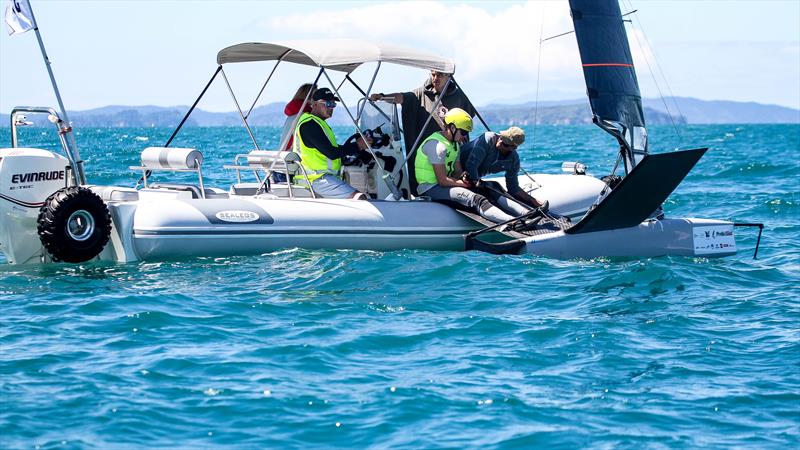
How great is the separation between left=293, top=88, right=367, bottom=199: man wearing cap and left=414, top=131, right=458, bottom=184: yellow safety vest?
0.63 meters

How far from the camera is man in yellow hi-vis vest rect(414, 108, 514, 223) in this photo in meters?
10.7

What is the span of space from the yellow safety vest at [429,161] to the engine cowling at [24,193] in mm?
3589

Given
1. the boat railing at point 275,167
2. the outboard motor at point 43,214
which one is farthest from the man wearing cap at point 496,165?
the outboard motor at point 43,214

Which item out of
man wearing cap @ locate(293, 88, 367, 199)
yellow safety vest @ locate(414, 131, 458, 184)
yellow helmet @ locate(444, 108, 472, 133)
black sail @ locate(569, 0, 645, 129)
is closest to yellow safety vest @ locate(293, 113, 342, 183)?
man wearing cap @ locate(293, 88, 367, 199)

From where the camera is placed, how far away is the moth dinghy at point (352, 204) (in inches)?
366

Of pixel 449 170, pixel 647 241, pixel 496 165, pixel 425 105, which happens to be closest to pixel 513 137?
pixel 496 165

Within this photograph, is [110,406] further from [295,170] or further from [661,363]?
[295,170]

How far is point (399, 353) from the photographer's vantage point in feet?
22.5

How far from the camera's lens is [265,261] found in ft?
32.1

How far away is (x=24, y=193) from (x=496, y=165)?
4.74 metres

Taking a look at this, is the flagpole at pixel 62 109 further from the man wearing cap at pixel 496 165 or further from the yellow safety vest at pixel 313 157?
the man wearing cap at pixel 496 165

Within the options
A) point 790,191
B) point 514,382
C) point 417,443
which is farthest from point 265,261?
point 790,191

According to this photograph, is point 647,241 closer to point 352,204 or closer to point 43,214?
point 352,204

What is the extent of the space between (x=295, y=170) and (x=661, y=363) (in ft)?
16.0
